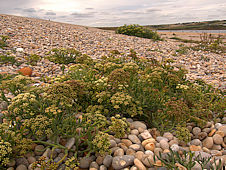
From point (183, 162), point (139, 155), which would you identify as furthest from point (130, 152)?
point (183, 162)

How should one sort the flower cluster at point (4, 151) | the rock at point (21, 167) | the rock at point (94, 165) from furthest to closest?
1. the rock at point (94, 165)
2. the rock at point (21, 167)
3. the flower cluster at point (4, 151)

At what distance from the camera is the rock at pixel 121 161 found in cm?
240

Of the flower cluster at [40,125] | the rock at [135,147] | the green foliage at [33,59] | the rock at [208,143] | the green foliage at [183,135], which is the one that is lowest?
the rock at [208,143]

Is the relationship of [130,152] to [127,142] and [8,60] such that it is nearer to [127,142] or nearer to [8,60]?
[127,142]

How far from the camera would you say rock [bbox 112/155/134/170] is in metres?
2.40

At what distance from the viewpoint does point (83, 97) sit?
147 inches

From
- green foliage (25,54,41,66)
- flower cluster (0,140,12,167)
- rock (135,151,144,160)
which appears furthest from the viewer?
green foliage (25,54,41,66)

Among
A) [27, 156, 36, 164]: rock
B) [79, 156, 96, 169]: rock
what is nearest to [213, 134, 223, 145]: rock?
[79, 156, 96, 169]: rock

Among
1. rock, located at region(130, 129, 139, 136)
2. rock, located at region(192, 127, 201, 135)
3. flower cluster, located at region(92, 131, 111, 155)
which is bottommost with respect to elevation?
rock, located at region(192, 127, 201, 135)

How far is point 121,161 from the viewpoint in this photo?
7.97ft

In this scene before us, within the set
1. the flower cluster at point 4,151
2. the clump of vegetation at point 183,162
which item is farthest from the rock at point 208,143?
the flower cluster at point 4,151

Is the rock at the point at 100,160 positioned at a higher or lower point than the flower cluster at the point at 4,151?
lower

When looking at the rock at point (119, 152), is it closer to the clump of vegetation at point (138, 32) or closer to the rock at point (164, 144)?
the rock at point (164, 144)

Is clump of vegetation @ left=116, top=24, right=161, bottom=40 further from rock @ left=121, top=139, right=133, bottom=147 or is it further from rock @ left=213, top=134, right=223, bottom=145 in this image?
rock @ left=121, top=139, right=133, bottom=147
